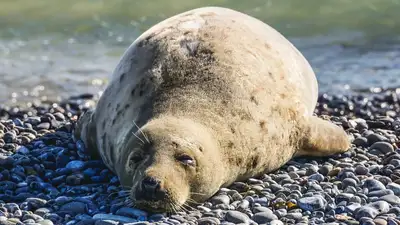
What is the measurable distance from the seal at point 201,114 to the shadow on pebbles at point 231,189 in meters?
0.12

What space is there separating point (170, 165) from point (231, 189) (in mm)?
773

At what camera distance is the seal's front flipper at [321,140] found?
6.85 meters

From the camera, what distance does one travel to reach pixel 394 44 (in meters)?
13.4

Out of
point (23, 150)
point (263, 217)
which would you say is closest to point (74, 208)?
point (263, 217)

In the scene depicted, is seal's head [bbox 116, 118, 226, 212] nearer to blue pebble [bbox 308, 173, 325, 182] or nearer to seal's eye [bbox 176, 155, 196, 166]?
seal's eye [bbox 176, 155, 196, 166]

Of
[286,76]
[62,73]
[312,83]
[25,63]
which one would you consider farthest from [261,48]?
[25,63]

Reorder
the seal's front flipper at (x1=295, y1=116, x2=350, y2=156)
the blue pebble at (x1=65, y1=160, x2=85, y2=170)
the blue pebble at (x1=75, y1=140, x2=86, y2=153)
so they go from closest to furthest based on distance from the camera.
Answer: the blue pebble at (x1=65, y1=160, x2=85, y2=170) < the seal's front flipper at (x1=295, y1=116, x2=350, y2=156) < the blue pebble at (x1=75, y1=140, x2=86, y2=153)

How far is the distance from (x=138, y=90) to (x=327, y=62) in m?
6.29

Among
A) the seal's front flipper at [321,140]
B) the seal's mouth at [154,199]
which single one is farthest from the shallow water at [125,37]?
the seal's mouth at [154,199]

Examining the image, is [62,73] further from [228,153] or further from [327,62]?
[228,153]

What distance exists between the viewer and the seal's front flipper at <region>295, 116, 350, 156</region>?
6.85 metres

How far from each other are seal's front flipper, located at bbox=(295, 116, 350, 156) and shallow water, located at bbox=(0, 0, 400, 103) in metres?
3.72

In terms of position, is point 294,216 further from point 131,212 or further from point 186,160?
point 131,212

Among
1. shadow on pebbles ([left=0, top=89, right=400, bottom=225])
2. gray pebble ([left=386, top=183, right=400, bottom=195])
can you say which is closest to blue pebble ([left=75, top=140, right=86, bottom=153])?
shadow on pebbles ([left=0, top=89, right=400, bottom=225])
